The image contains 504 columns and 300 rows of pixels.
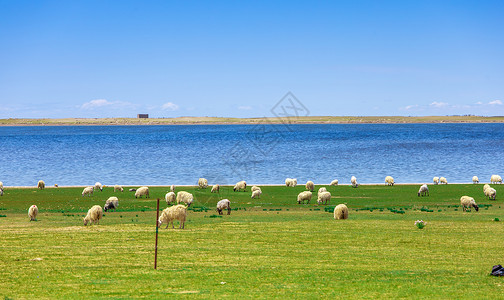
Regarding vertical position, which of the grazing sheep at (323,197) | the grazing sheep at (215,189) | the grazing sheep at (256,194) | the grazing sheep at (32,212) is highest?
the grazing sheep at (32,212)

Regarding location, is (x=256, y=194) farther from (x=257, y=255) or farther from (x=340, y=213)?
(x=257, y=255)

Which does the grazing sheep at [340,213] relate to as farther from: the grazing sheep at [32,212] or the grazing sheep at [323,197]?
the grazing sheep at [32,212]

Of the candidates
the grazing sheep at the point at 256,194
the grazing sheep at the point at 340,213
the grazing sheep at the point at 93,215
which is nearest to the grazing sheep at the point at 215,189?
the grazing sheep at the point at 256,194

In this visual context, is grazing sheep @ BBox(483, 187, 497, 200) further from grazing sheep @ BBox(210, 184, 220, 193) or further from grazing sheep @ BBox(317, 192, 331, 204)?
grazing sheep @ BBox(210, 184, 220, 193)

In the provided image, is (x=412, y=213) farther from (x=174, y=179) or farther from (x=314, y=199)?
(x=174, y=179)

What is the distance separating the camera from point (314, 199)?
1967 inches

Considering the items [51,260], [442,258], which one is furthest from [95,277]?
[442,258]

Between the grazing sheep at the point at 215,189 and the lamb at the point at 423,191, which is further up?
the lamb at the point at 423,191

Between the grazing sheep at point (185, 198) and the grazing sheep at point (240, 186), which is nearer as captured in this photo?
the grazing sheep at point (185, 198)

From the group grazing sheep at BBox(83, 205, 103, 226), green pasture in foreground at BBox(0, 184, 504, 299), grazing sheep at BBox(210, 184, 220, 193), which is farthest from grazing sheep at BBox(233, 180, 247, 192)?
grazing sheep at BBox(83, 205, 103, 226)

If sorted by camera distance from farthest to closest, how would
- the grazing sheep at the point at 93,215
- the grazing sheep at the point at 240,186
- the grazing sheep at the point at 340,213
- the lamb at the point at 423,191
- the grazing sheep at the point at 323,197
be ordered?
the grazing sheep at the point at 240,186
the lamb at the point at 423,191
the grazing sheep at the point at 323,197
the grazing sheep at the point at 340,213
the grazing sheep at the point at 93,215

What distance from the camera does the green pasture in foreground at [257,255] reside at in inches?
647

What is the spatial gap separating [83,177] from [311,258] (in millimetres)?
72097

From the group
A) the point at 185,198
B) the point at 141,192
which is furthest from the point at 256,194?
the point at 141,192
